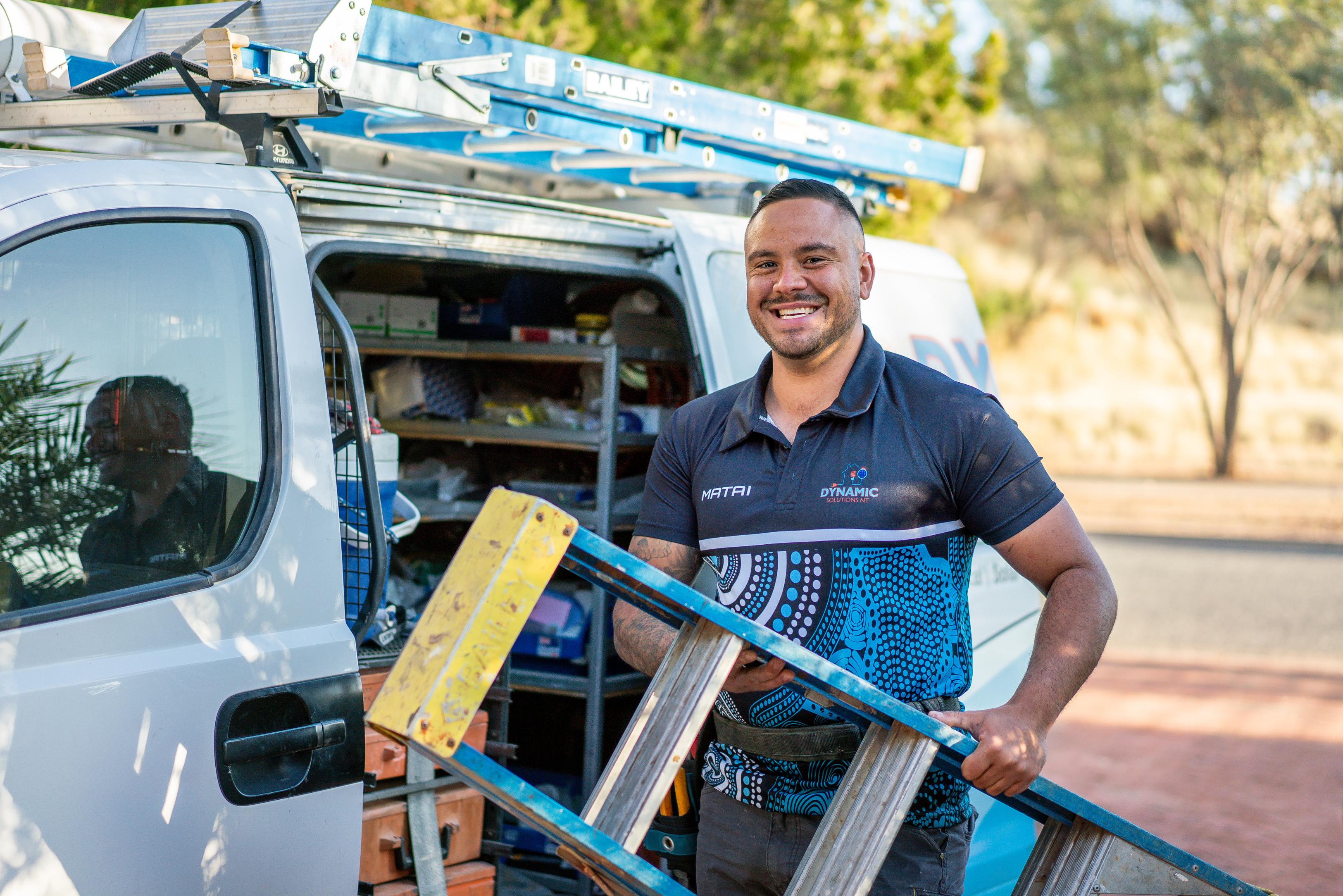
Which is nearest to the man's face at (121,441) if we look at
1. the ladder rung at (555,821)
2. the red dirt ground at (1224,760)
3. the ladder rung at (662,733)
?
the ladder rung at (555,821)

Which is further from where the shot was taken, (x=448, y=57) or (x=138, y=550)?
(x=448, y=57)

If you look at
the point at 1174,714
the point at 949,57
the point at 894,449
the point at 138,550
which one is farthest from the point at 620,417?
the point at 949,57

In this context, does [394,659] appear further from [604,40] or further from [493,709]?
[604,40]

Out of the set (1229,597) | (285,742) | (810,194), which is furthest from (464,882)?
(1229,597)

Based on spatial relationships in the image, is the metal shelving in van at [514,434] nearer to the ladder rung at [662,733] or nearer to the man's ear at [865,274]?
the man's ear at [865,274]

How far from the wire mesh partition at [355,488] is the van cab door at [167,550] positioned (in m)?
0.12

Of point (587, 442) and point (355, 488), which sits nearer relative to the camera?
point (355, 488)

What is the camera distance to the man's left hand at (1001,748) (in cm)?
211

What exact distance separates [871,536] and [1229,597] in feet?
39.4

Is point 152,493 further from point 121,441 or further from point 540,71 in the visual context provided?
point 540,71

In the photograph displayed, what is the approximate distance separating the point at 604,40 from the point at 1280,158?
1854 cm

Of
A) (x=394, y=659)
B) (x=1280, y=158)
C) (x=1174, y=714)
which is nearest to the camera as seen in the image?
(x=394, y=659)

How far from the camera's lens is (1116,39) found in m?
23.6

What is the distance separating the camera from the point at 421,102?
9.62 feet
